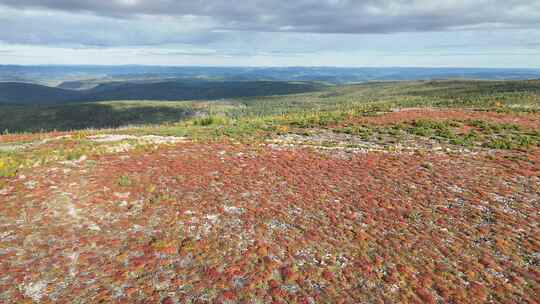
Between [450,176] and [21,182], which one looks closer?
[21,182]

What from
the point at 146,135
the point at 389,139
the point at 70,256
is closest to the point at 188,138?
the point at 146,135

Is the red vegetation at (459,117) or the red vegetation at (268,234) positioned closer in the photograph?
the red vegetation at (268,234)

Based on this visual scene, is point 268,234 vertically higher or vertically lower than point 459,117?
lower

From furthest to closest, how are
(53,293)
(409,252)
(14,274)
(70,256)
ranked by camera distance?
(409,252) < (70,256) < (14,274) < (53,293)

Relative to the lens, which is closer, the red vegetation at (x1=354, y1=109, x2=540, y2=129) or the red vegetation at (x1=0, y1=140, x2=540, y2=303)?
the red vegetation at (x1=0, y1=140, x2=540, y2=303)

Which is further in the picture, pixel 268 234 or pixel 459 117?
pixel 459 117

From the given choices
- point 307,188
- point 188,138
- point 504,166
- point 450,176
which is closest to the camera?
point 307,188

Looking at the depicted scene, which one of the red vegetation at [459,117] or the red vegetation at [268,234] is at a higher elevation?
the red vegetation at [459,117]

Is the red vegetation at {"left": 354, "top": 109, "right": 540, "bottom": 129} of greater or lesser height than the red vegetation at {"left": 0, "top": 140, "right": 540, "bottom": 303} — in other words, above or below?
above

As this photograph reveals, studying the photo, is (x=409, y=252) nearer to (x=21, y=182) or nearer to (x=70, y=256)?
(x=70, y=256)

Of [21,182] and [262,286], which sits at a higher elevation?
[21,182]
